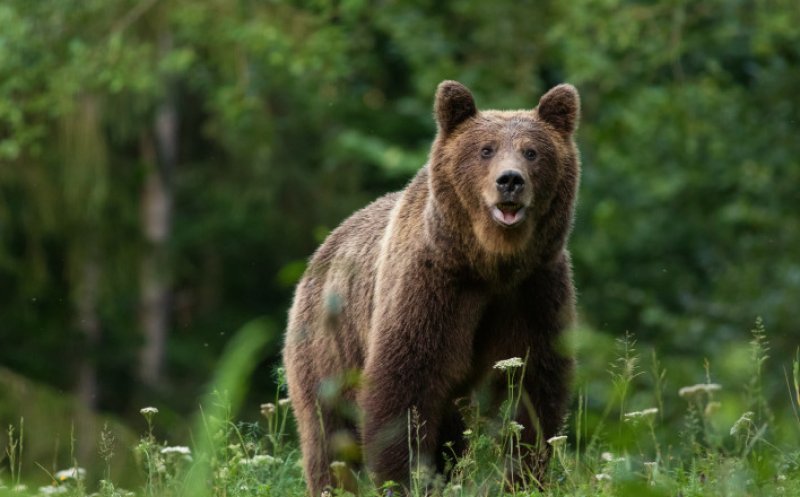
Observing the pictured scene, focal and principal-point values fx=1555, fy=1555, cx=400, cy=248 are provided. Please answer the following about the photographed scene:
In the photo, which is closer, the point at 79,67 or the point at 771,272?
the point at 79,67

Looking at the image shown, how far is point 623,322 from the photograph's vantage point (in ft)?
57.8

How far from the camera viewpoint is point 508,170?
6059mm

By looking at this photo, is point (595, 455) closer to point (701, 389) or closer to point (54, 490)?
point (701, 389)

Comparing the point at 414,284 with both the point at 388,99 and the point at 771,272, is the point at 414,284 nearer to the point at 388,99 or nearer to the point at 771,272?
the point at 771,272

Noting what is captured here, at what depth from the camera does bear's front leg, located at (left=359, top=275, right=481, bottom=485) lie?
20.0 feet

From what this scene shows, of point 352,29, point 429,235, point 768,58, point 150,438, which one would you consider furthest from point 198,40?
point 150,438

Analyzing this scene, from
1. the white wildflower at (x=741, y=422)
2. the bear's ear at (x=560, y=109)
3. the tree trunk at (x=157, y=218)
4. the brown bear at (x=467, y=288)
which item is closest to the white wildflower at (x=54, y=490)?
the brown bear at (x=467, y=288)

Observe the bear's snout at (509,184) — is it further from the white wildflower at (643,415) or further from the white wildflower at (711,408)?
the white wildflower at (711,408)

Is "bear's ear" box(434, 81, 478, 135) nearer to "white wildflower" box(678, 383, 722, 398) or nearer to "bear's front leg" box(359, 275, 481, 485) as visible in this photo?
"bear's front leg" box(359, 275, 481, 485)

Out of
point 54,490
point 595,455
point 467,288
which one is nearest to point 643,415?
point 595,455

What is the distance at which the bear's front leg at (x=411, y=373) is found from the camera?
6109 millimetres

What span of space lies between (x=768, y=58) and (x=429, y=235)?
11.1 meters

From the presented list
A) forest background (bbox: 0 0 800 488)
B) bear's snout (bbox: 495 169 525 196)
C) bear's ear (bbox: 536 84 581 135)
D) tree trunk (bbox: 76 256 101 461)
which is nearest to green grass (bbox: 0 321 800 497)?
bear's snout (bbox: 495 169 525 196)

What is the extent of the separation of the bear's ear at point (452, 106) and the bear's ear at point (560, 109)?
299 mm
